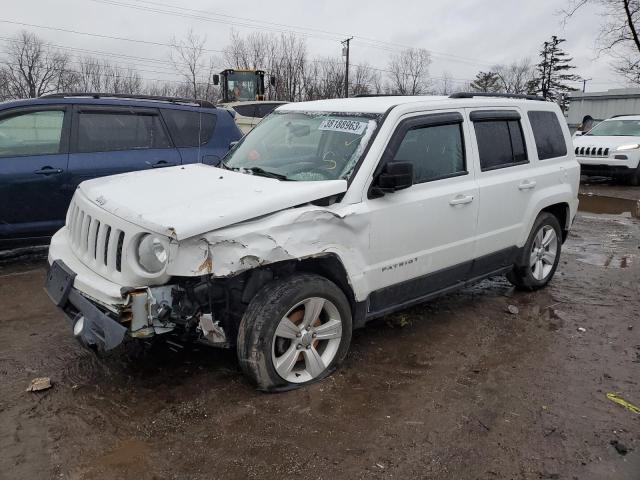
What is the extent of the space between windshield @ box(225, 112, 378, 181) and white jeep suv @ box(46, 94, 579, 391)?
14 mm

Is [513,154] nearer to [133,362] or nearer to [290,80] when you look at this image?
[133,362]

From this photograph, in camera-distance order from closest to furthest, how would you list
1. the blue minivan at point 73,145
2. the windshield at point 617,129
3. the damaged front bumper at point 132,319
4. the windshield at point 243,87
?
the damaged front bumper at point 132,319, the blue minivan at point 73,145, the windshield at point 617,129, the windshield at point 243,87

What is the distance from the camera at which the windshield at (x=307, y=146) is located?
12.1ft

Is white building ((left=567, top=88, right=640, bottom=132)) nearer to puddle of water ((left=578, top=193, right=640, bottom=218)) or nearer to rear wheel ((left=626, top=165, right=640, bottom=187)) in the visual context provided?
rear wheel ((left=626, top=165, right=640, bottom=187))

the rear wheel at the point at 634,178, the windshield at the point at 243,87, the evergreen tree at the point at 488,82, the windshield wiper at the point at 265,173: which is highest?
the evergreen tree at the point at 488,82

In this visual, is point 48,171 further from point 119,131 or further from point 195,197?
point 195,197

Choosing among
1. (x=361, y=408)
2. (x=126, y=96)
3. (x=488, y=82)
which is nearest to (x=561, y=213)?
(x=361, y=408)

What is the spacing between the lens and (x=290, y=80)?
171 feet

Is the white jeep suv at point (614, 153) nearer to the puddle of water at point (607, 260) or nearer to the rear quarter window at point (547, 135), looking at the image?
the puddle of water at point (607, 260)

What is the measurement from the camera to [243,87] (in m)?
24.3

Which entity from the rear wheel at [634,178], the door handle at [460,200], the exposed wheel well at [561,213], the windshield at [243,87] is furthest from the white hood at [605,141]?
the windshield at [243,87]

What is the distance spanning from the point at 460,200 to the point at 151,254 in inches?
94.1

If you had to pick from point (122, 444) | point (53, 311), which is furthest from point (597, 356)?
Answer: point (53, 311)

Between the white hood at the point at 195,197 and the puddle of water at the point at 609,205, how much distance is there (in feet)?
30.1
